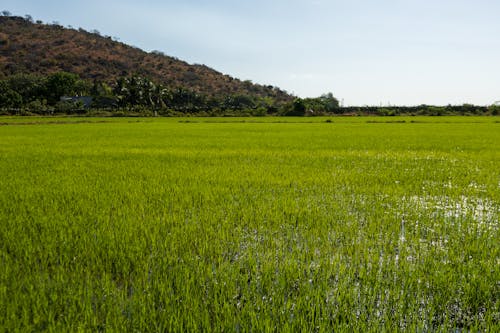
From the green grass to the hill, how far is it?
85.0 meters

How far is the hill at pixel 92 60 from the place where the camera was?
88.0 metres

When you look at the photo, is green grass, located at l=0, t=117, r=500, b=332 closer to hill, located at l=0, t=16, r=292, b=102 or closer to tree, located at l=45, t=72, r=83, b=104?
tree, located at l=45, t=72, r=83, b=104

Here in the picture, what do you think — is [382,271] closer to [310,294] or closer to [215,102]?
[310,294]

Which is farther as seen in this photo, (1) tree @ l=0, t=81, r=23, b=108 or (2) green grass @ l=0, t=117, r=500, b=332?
(1) tree @ l=0, t=81, r=23, b=108

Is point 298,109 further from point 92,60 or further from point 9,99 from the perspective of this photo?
point 92,60

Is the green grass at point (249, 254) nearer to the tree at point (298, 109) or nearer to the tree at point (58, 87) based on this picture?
the tree at point (298, 109)

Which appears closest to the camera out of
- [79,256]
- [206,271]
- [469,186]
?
[206,271]

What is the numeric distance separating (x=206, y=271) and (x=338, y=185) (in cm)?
369

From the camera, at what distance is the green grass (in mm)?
2062

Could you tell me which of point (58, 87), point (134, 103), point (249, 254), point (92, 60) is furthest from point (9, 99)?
point (249, 254)

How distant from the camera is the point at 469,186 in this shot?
5762 mm

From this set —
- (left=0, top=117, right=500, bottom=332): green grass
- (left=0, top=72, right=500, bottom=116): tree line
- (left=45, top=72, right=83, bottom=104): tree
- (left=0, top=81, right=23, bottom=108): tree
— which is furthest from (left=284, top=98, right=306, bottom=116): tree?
(left=0, top=117, right=500, bottom=332): green grass

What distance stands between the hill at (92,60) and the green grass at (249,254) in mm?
85021

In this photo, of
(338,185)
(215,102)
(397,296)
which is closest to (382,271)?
(397,296)
